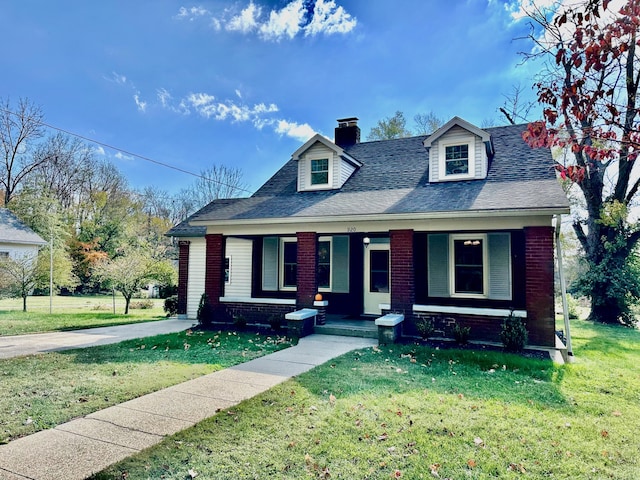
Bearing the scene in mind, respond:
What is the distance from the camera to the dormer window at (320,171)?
42.9 feet

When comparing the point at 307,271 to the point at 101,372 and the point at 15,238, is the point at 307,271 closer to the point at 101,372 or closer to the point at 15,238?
the point at 101,372

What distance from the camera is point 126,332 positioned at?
10898 mm

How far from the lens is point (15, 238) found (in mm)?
25406

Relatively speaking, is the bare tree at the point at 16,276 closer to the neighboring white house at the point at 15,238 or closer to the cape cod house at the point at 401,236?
the cape cod house at the point at 401,236

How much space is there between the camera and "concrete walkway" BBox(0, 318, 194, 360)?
847 centimetres

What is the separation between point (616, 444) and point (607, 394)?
2.05m

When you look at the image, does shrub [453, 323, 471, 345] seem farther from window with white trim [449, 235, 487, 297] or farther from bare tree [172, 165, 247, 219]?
bare tree [172, 165, 247, 219]

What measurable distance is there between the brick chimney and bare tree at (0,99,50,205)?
24.5 m

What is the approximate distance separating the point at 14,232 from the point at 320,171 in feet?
79.1

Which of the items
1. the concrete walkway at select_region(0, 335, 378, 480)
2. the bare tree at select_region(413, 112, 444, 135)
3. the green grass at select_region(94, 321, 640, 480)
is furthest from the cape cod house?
the bare tree at select_region(413, 112, 444, 135)

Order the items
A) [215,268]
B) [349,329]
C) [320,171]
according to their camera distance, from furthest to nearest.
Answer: [320,171], [215,268], [349,329]

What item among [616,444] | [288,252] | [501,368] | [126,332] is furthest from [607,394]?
[126,332]

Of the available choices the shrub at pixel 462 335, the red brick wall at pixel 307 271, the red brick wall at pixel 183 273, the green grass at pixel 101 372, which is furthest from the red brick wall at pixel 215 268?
the shrub at pixel 462 335

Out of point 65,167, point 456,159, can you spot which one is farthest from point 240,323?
point 65,167
